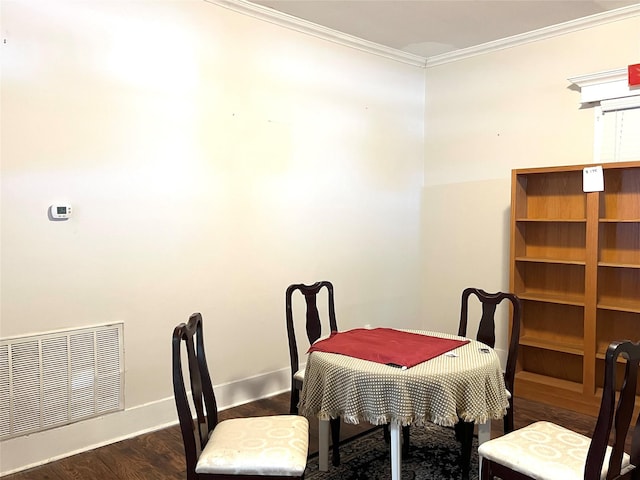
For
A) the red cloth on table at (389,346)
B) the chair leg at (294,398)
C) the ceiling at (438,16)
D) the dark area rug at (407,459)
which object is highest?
the ceiling at (438,16)

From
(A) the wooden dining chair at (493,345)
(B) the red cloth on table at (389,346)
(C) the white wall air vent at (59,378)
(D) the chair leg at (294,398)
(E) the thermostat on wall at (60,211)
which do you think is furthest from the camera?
(D) the chair leg at (294,398)

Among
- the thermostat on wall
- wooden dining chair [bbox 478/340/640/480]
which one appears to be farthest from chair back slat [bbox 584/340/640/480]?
the thermostat on wall

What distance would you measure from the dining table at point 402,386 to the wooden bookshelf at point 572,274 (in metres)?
1.48

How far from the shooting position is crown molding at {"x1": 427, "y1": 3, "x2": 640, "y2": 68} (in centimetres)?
375

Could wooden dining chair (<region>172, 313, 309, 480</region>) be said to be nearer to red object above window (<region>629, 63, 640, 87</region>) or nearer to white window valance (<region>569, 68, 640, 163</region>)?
white window valance (<region>569, 68, 640, 163</region>)

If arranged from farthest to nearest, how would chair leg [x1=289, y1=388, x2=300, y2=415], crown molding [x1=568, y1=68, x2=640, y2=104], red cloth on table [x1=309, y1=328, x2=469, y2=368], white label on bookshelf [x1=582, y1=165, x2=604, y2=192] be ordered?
crown molding [x1=568, y1=68, x2=640, y2=104] < white label on bookshelf [x1=582, y1=165, x2=604, y2=192] < chair leg [x1=289, y1=388, x2=300, y2=415] < red cloth on table [x1=309, y1=328, x2=469, y2=368]

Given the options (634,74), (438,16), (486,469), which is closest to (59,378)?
(486,469)

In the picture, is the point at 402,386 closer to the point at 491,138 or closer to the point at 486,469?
the point at 486,469

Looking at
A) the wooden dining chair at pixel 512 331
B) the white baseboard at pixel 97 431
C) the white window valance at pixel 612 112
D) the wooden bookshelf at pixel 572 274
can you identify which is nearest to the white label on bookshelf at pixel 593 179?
the wooden bookshelf at pixel 572 274

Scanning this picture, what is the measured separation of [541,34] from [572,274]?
189 cm

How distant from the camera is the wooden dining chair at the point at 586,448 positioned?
1752 millimetres

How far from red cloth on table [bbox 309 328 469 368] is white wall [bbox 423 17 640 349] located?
6.61 feet

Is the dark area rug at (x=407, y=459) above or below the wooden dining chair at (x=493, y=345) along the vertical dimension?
below

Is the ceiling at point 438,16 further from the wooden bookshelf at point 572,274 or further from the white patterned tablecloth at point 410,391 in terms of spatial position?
the white patterned tablecloth at point 410,391
